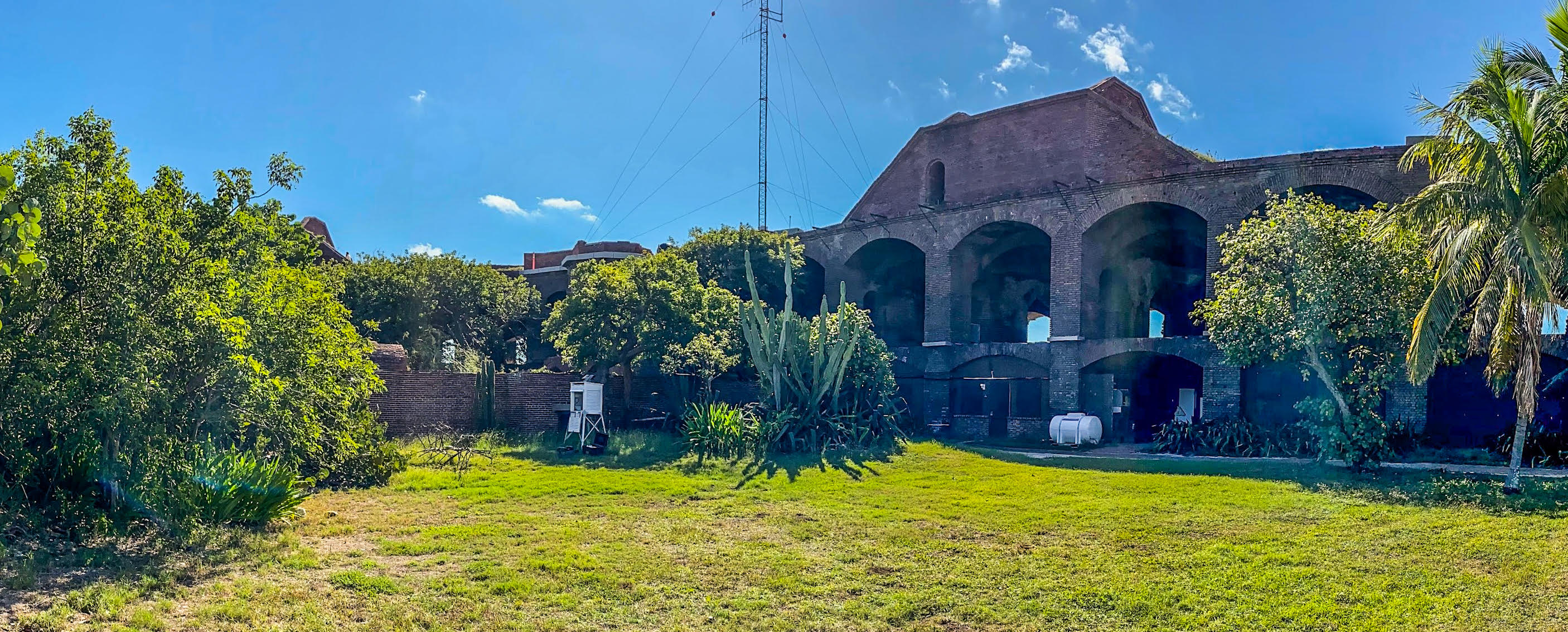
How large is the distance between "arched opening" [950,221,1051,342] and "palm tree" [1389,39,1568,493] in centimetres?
1478

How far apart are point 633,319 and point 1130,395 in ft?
40.4

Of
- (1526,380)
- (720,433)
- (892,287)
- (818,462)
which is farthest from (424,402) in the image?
(1526,380)

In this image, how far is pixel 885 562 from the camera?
29.2 ft

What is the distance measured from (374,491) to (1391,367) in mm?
13716

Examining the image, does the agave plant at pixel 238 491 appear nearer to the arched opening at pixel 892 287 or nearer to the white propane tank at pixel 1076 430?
the white propane tank at pixel 1076 430

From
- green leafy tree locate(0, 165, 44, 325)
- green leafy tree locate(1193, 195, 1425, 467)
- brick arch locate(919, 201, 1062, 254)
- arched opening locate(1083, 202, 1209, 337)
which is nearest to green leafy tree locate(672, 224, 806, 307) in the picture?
brick arch locate(919, 201, 1062, 254)

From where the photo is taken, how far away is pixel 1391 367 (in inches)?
545

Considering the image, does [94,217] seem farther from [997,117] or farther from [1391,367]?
[997,117]

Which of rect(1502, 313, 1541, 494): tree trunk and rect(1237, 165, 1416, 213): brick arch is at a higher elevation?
rect(1237, 165, 1416, 213): brick arch

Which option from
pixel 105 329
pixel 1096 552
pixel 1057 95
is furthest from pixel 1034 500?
pixel 1057 95

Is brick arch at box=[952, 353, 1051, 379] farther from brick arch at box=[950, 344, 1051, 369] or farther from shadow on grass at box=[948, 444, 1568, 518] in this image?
shadow on grass at box=[948, 444, 1568, 518]

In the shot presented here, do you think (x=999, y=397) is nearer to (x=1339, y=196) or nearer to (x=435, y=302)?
(x=1339, y=196)

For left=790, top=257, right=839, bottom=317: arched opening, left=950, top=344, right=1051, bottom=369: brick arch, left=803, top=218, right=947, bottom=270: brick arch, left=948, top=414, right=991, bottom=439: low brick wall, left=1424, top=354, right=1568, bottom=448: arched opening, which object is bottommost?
left=948, top=414, right=991, bottom=439: low brick wall

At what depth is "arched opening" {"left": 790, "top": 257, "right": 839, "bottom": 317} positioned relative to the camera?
104ft
